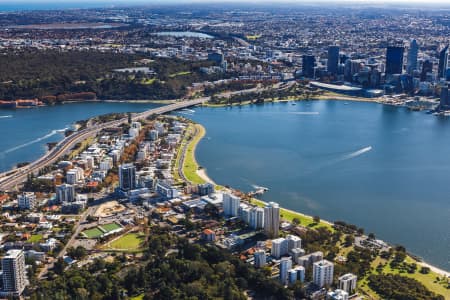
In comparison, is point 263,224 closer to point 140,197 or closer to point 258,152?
point 140,197

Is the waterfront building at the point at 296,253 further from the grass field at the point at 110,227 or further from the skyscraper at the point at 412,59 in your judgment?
the skyscraper at the point at 412,59

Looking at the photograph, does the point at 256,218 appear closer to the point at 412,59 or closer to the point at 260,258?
the point at 260,258

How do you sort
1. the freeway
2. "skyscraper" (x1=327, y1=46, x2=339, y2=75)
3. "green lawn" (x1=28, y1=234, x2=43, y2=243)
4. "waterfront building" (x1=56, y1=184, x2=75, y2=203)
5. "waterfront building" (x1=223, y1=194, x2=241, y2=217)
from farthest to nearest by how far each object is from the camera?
"skyscraper" (x1=327, y1=46, x2=339, y2=75), the freeway, "waterfront building" (x1=56, y1=184, x2=75, y2=203), "waterfront building" (x1=223, y1=194, x2=241, y2=217), "green lawn" (x1=28, y1=234, x2=43, y2=243)

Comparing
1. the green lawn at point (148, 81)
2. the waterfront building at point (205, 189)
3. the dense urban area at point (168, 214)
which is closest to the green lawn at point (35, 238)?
the dense urban area at point (168, 214)

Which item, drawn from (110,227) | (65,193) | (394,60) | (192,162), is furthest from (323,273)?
(394,60)

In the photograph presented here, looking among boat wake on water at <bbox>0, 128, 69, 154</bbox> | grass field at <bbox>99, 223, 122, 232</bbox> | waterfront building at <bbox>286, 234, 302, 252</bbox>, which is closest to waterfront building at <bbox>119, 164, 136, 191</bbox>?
grass field at <bbox>99, 223, 122, 232</bbox>

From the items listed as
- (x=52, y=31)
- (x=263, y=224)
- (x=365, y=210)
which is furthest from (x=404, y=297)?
(x=52, y=31)

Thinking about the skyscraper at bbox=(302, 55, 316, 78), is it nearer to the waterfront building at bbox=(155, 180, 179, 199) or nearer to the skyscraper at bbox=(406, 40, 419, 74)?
the skyscraper at bbox=(406, 40, 419, 74)
